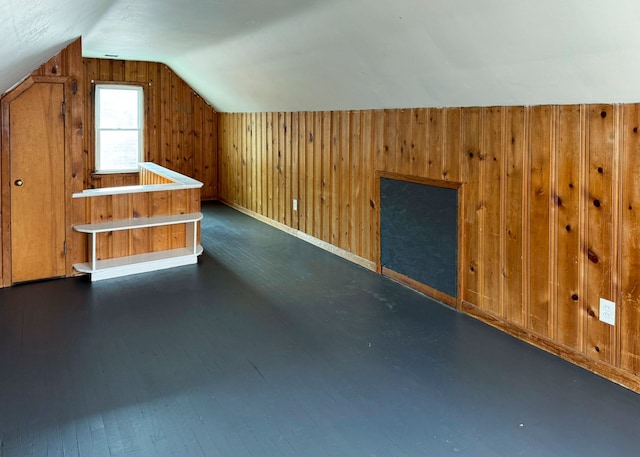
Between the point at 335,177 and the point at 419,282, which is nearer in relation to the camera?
the point at 419,282

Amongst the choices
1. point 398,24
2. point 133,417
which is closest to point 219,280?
point 133,417

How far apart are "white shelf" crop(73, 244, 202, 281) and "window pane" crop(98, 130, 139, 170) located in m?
3.53

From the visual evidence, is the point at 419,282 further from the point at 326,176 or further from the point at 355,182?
the point at 326,176

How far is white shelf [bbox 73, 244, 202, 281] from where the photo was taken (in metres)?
4.59

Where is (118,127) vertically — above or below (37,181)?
above

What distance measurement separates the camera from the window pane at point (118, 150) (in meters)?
7.97

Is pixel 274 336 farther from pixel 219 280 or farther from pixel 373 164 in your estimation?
pixel 373 164

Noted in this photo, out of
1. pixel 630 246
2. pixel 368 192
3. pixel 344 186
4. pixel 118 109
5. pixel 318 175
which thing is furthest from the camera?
pixel 118 109

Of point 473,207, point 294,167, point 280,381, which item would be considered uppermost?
point 294,167

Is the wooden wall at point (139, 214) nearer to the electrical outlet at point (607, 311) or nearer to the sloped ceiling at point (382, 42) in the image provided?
the sloped ceiling at point (382, 42)

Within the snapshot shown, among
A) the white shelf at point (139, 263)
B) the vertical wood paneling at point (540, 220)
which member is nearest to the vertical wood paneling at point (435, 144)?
the vertical wood paneling at point (540, 220)

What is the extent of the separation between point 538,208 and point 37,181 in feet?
13.1

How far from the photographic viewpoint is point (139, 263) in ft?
15.8

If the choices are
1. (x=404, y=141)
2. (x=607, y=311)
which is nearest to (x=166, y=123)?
(x=404, y=141)
